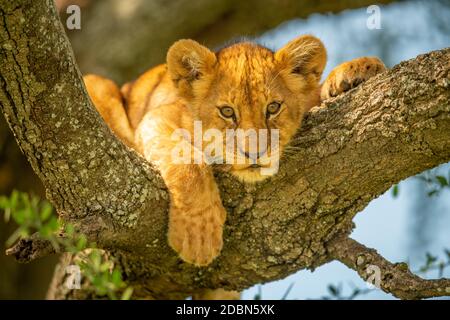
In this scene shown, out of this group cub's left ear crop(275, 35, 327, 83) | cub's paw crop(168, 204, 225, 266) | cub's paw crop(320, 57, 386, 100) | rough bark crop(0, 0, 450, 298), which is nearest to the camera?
rough bark crop(0, 0, 450, 298)

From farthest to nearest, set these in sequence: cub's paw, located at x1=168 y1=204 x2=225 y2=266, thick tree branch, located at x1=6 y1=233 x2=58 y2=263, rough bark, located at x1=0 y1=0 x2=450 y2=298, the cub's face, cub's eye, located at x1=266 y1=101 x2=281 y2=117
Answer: cub's eye, located at x1=266 y1=101 x2=281 y2=117, the cub's face, cub's paw, located at x1=168 y1=204 x2=225 y2=266, rough bark, located at x1=0 y1=0 x2=450 y2=298, thick tree branch, located at x1=6 y1=233 x2=58 y2=263

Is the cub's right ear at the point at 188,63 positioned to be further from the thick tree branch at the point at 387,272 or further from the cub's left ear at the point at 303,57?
the thick tree branch at the point at 387,272

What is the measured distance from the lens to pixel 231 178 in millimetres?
3938

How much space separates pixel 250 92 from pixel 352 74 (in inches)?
24.2

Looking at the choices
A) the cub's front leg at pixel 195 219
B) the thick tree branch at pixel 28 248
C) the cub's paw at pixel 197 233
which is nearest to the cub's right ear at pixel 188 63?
the cub's front leg at pixel 195 219

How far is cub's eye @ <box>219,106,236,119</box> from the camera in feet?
13.8

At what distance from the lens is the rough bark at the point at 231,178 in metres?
3.21

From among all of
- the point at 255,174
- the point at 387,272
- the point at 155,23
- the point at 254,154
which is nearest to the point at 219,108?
the point at 254,154

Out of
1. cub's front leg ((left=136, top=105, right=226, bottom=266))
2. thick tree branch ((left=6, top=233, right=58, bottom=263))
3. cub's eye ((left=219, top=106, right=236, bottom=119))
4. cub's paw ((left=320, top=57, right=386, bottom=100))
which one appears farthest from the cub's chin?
thick tree branch ((left=6, top=233, right=58, bottom=263))

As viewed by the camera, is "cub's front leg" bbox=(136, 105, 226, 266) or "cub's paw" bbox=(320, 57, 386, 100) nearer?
"cub's front leg" bbox=(136, 105, 226, 266)

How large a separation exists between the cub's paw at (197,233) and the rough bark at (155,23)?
2850 mm

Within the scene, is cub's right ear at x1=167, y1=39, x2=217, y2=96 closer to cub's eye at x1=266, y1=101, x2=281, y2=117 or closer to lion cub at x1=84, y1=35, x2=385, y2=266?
lion cub at x1=84, y1=35, x2=385, y2=266

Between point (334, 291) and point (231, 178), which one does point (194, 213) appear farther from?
point (334, 291)

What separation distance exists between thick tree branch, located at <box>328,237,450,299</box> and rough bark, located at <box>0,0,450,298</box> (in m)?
0.03
